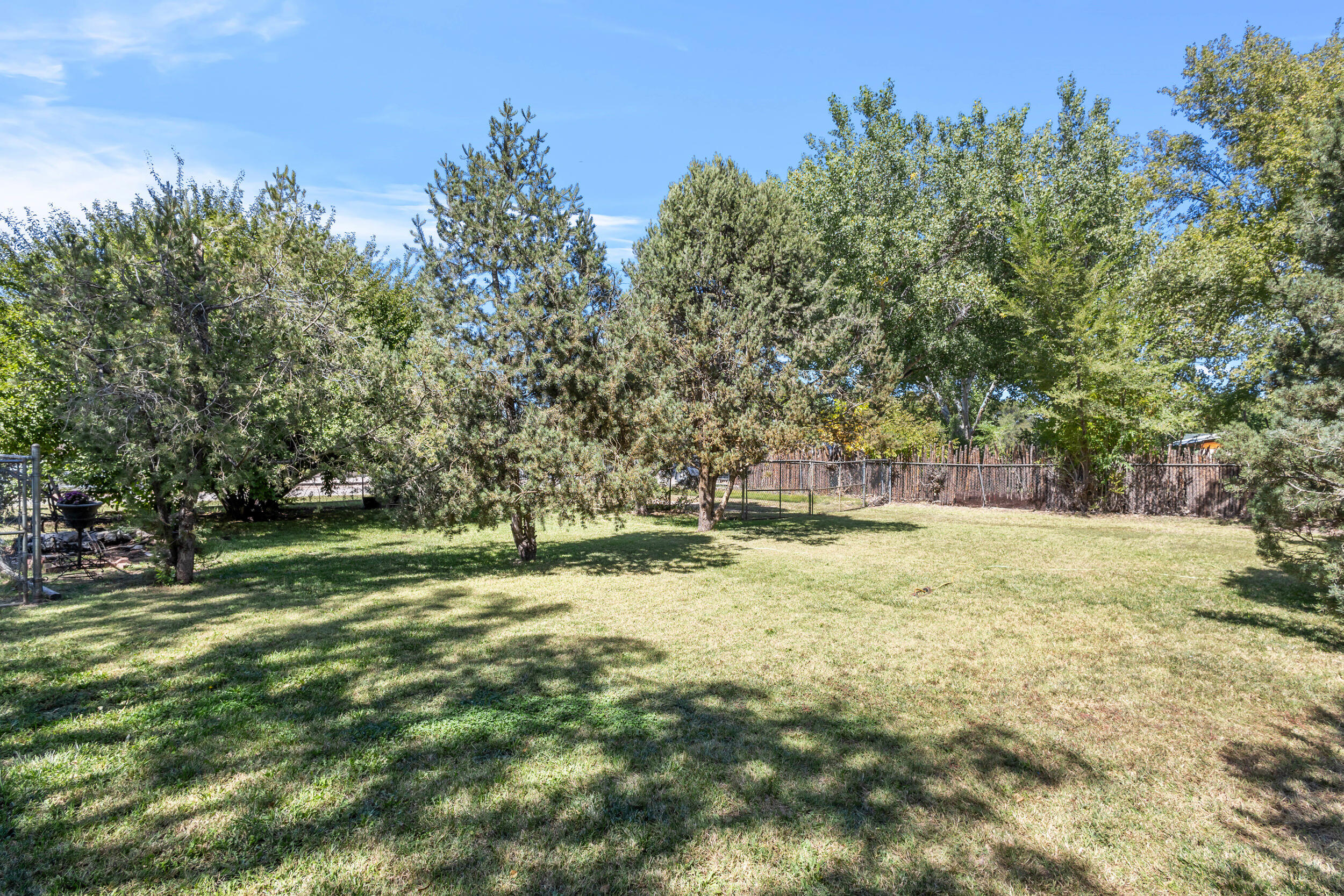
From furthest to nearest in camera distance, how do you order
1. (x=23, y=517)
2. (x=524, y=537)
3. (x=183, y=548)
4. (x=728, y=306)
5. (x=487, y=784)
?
(x=728, y=306), (x=524, y=537), (x=183, y=548), (x=23, y=517), (x=487, y=784)

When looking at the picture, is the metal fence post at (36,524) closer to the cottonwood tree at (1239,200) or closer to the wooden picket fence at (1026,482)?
the wooden picket fence at (1026,482)

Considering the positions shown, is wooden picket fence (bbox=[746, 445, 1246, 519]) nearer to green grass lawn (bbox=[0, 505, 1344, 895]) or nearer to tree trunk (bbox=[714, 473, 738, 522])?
tree trunk (bbox=[714, 473, 738, 522])

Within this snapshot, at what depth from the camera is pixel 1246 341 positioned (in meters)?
20.1

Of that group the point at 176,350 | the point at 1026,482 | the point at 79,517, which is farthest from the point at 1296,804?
the point at 1026,482

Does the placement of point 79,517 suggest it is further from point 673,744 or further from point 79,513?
point 673,744

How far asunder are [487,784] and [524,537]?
8.04 metres

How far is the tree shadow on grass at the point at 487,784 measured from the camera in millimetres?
2770

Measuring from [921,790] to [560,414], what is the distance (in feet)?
24.2

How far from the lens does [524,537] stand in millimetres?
11305

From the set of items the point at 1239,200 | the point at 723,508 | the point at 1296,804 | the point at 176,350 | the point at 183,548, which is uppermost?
the point at 1239,200

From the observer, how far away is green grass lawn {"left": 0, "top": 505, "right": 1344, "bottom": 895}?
2830 mm

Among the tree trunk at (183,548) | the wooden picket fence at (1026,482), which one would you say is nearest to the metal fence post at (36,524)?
the tree trunk at (183,548)

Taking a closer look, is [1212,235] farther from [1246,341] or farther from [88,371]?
[88,371]

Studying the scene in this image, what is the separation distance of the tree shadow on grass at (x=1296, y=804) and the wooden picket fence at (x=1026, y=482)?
1622 centimetres
